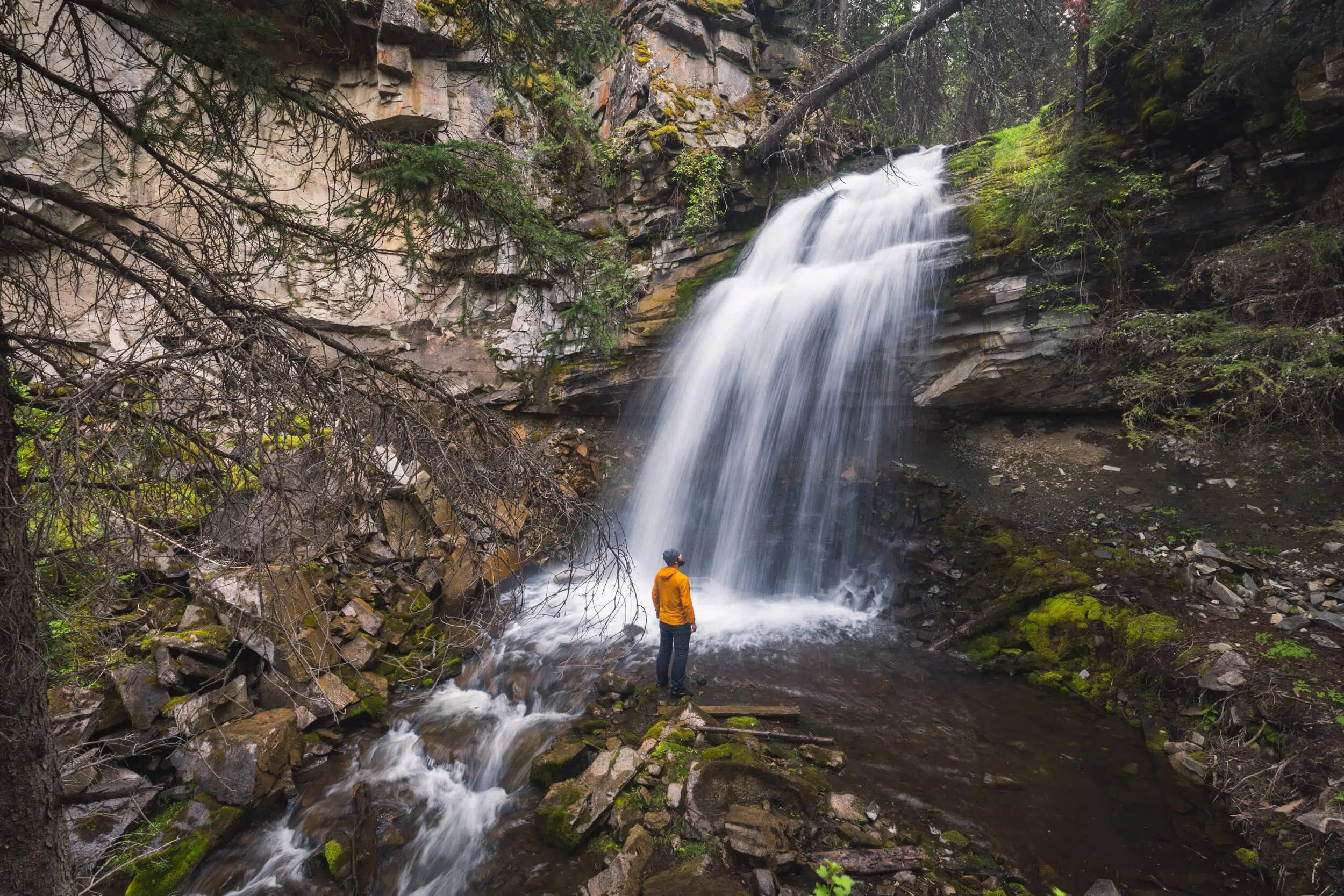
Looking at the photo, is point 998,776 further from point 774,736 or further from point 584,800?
point 584,800

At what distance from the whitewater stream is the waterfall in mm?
38

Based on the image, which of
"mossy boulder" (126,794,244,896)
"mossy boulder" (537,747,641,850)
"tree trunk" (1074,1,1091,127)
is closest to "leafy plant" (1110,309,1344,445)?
"tree trunk" (1074,1,1091,127)

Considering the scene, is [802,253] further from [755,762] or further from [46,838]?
[46,838]

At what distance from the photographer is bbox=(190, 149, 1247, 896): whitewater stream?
4105mm

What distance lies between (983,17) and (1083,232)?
13.2ft

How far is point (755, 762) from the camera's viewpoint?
4.39m

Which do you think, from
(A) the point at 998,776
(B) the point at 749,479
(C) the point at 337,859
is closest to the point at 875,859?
(A) the point at 998,776

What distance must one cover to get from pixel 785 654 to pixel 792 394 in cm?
454

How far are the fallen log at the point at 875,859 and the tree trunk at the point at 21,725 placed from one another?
380 cm

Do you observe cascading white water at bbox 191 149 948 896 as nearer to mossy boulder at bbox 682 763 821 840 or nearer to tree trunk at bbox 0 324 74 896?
mossy boulder at bbox 682 763 821 840

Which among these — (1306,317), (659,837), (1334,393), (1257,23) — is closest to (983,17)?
(1257,23)

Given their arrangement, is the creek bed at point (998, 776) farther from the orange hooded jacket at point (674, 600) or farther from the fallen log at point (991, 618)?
the orange hooded jacket at point (674, 600)

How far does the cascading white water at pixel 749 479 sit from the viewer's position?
5.19 m

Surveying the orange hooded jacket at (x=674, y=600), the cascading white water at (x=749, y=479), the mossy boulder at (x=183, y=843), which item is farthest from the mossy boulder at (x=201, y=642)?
the orange hooded jacket at (x=674, y=600)
